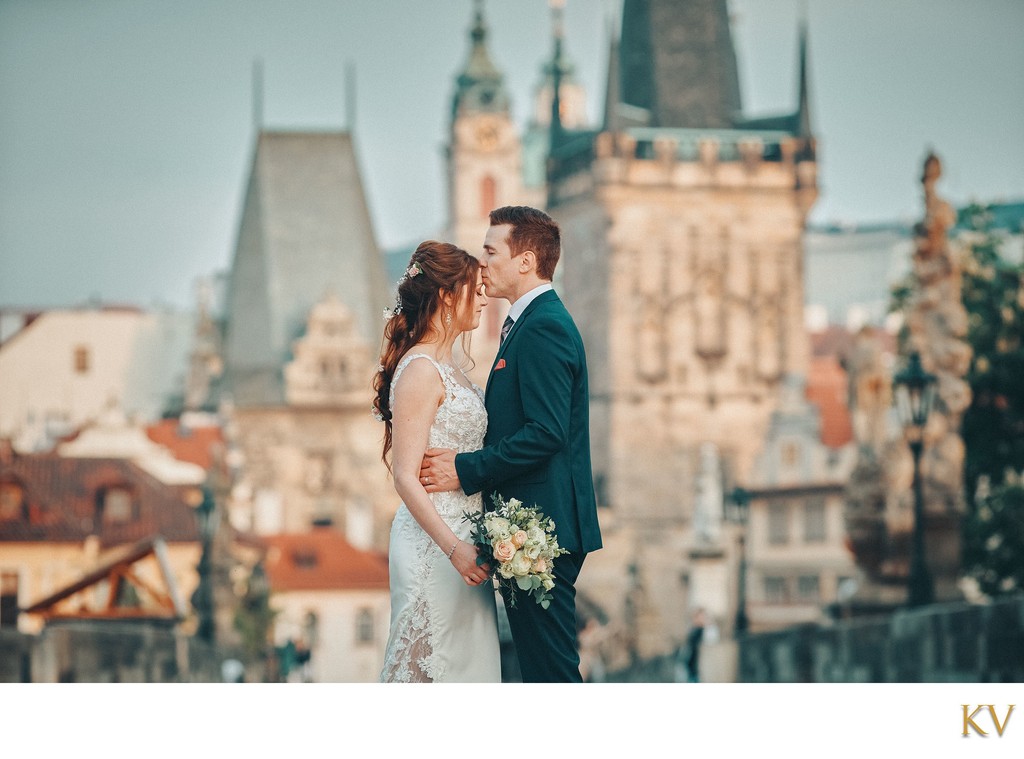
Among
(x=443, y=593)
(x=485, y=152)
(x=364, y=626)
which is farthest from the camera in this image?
(x=485, y=152)

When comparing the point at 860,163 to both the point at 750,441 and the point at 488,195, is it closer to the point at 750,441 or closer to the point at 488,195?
the point at 750,441

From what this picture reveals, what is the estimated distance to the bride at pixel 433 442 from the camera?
5.31 meters

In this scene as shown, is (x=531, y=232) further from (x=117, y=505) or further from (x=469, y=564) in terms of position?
(x=117, y=505)

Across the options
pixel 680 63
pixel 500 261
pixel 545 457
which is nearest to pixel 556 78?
pixel 680 63

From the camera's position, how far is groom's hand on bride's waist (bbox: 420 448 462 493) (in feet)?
17.4

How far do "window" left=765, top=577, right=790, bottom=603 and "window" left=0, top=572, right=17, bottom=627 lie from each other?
1940cm

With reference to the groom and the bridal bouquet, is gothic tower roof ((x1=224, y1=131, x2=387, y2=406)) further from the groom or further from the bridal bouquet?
the bridal bouquet

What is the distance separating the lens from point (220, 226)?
119ft

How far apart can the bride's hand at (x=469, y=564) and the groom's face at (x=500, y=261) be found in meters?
0.72

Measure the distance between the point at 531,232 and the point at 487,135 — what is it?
6052 cm

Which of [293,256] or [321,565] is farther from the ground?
[293,256]

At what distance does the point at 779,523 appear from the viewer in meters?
44.6

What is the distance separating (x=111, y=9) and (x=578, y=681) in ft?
69.0
